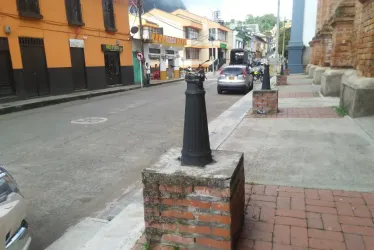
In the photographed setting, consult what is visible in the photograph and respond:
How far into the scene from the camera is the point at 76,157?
5.91m

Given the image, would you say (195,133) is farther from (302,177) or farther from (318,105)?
(318,105)

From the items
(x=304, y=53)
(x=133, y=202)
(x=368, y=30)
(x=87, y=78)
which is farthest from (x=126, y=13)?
(x=133, y=202)

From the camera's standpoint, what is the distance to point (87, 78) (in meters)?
19.0

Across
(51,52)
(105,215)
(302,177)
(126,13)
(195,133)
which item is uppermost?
(126,13)

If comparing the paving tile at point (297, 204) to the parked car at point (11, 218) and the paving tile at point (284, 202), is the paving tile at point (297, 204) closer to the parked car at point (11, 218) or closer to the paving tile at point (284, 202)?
the paving tile at point (284, 202)

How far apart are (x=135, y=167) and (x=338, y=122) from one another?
4.60 metres

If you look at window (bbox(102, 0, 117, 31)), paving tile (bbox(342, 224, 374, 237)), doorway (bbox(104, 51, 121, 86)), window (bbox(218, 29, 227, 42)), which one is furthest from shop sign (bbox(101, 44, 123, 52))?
window (bbox(218, 29, 227, 42))

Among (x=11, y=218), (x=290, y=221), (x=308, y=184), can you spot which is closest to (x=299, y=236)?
(x=290, y=221)

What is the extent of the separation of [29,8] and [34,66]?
2.77 metres

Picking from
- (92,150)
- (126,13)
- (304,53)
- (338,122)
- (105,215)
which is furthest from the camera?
(304,53)

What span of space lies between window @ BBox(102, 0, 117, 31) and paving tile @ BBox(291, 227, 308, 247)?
20.3 meters

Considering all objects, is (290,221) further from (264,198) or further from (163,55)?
(163,55)

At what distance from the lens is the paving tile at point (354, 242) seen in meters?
2.51

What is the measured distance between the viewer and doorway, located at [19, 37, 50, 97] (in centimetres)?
1474
